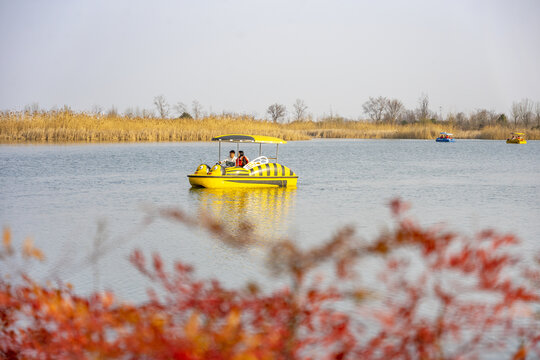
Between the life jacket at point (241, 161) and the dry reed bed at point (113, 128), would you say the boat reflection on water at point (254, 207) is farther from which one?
the dry reed bed at point (113, 128)

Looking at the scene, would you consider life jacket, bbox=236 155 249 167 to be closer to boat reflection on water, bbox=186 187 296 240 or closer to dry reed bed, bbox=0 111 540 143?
boat reflection on water, bbox=186 187 296 240

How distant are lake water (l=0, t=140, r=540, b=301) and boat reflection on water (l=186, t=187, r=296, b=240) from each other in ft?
0.09

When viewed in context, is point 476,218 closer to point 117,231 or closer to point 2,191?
point 117,231

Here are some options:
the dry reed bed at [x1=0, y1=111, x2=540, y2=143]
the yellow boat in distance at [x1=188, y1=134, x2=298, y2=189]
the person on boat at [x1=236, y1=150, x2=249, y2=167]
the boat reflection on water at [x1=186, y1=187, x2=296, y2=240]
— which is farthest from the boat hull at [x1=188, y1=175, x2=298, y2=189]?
the dry reed bed at [x1=0, y1=111, x2=540, y2=143]

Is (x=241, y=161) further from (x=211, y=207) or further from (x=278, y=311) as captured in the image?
(x=278, y=311)

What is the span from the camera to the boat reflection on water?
1297 cm

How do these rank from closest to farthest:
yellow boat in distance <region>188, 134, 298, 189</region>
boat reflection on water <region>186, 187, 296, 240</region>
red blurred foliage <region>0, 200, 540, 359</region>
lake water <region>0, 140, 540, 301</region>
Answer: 1. red blurred foliage <region>0, 200, 540, 359</region>
2. lake water <region>0, 140, 540, 301</region>
3. boat reflection on water <region>186, 187, 296, 240</region>
4. yellow boat in distance <region>188, 134, 298, 189</region>

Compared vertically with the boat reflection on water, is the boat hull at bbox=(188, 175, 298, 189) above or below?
above

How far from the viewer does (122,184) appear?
21062 mm

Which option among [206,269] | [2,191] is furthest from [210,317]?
[2,191]

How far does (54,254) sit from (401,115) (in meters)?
108

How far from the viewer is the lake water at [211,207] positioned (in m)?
9.53

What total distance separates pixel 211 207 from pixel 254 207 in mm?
1140

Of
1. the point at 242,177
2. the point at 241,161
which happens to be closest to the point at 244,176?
the point at 242,177
